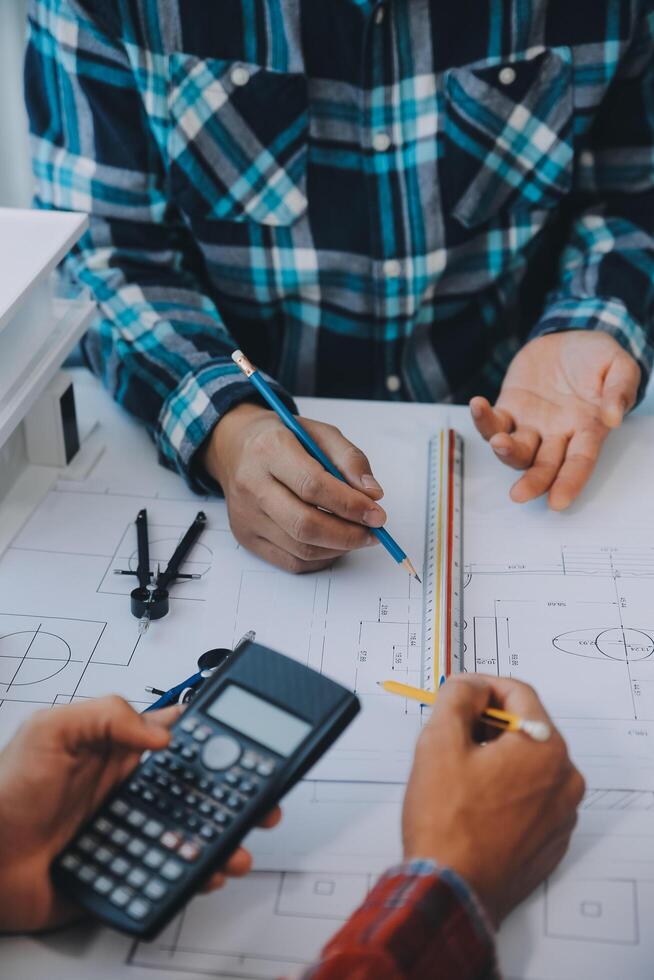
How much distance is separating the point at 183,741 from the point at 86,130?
2.51ft

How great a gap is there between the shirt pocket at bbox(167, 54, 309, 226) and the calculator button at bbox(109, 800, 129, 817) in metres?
0.76

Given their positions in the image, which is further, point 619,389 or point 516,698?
point 619,389

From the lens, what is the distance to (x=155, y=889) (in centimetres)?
55

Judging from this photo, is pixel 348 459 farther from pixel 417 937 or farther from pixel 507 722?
pixel 417 937

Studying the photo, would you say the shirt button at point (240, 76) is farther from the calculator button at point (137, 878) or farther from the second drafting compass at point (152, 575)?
the calculator button at point (137, 878)

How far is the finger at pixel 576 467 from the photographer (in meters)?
0.94

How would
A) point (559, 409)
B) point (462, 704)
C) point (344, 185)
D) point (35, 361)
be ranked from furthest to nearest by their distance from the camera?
point (344, 185) < point (559, 409) < point (35, 361) < point (462, 704)

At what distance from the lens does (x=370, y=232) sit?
117 cm

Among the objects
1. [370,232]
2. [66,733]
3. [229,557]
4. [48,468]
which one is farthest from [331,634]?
[370,232]

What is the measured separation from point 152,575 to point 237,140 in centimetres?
56

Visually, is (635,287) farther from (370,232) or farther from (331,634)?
(331,634)

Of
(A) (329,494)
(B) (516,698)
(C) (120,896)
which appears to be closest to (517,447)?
(A) (329,494)

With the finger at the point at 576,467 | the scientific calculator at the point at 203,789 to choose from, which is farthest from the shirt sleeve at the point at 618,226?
the scientific calculator at the point at 203,789

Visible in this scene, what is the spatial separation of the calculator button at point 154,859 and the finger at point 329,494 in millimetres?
354
